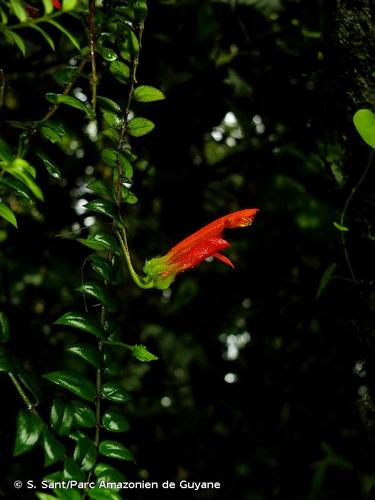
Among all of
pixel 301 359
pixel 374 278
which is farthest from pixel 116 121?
pixel 301 359

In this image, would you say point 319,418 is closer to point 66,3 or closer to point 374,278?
point 374,278

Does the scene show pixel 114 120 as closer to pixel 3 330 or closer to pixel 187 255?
pixel 187 255

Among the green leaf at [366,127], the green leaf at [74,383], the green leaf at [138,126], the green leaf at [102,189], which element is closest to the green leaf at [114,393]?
the green leaf at [74,383]

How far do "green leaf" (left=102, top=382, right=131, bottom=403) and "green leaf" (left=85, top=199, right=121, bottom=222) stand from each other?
0.72 ft

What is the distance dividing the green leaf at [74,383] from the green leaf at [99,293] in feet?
0.32

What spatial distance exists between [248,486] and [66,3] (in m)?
2.03

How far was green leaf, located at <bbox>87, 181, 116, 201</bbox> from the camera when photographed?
2.25ft

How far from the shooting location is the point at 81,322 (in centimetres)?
65

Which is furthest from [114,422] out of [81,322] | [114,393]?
[81,322]

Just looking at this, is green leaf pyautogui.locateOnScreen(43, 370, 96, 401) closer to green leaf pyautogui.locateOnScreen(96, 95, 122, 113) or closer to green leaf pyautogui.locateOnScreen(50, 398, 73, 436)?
green leaf pyautogui.locateOnScreen(50, 398, 73, 436)

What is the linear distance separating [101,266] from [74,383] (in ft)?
0.50

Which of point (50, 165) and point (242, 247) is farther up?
point (50, 165)

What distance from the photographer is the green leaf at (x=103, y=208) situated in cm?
67

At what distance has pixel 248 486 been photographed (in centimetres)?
213
